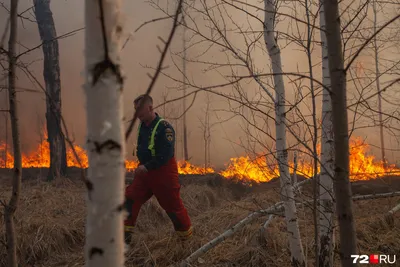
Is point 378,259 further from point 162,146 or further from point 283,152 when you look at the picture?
point 162,146

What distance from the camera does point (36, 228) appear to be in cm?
502

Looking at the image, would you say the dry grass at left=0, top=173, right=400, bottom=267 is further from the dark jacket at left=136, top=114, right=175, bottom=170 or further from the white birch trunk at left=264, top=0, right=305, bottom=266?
the dark jacket at left=136, top=114, right=175, bottom=170

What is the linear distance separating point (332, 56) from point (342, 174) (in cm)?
48

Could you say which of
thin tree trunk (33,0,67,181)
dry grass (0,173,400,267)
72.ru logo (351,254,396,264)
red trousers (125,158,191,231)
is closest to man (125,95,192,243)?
red trousers (125,158,191,231)

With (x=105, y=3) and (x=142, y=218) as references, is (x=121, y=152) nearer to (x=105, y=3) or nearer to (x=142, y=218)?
(x=105, y=3)

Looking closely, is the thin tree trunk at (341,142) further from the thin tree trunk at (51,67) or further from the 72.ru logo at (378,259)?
the thin tree trunk at (51,67)

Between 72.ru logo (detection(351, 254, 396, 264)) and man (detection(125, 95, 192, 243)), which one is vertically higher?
man (detection(125, 95, 192, 243))

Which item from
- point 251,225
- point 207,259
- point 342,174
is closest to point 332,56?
point 342,174

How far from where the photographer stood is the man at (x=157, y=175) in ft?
13.7

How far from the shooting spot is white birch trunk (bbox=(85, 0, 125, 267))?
0.96 meters

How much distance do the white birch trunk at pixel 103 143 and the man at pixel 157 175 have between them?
3.13m

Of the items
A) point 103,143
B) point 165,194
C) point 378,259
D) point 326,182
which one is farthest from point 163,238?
point 103,143

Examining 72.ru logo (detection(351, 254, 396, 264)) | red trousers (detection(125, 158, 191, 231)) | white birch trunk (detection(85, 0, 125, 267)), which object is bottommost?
72.ru logo (detection(351, 254, 396, 264))

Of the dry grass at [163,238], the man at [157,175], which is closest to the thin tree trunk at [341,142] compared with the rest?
the dry grass at [163,238]
